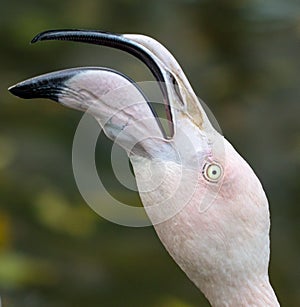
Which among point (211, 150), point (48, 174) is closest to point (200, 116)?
point (211, 150)

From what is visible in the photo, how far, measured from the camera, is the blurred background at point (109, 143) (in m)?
3.38

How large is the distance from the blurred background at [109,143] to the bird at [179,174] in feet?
5.43

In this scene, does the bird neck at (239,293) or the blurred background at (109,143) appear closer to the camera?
the bird neck at (239,293)

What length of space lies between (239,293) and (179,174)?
218 mm

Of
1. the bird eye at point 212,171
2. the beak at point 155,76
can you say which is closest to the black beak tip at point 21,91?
the beak at point 155,76

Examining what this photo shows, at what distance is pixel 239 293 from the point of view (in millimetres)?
1589

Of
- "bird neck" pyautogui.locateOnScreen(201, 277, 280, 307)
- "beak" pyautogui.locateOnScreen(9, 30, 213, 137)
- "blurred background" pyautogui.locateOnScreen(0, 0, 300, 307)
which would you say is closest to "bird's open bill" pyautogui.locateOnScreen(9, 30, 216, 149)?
"beak" pyautogui.locateOnScreen(9, 30, 213, 137)

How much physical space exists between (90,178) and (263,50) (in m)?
1.69

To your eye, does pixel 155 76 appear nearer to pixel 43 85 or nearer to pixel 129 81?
pixel 129 81

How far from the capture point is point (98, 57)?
3883 millimetres

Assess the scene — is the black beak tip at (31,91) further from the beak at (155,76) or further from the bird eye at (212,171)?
the bird eye at (212,171)

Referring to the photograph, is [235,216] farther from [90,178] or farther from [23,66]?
[23,66]

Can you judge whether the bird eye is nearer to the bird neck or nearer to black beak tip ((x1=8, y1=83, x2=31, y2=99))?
the bird neck

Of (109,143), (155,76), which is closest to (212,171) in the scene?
(155,76)
